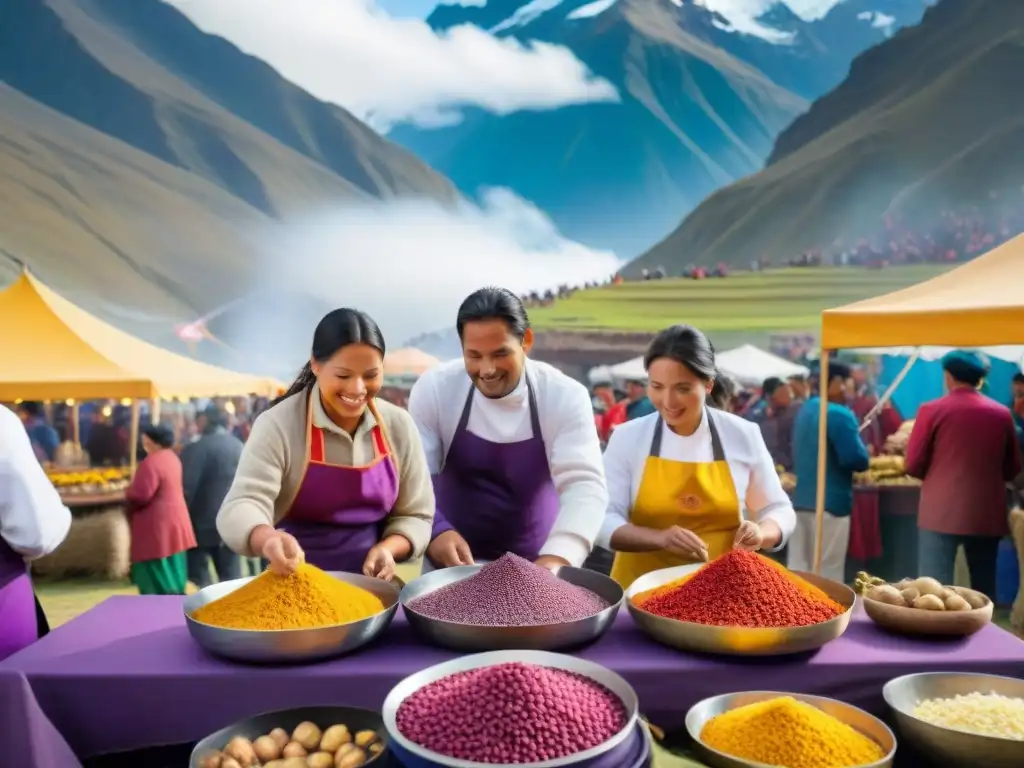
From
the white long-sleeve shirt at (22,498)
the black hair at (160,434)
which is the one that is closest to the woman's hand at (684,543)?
the white long-sleeve shirt at (22,498)

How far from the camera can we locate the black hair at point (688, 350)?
2193 mm

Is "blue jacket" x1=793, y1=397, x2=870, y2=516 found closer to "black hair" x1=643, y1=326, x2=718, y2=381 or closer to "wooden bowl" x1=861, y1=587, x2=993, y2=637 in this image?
"black hair" x1=643, y1=326, x2=718, y2=381

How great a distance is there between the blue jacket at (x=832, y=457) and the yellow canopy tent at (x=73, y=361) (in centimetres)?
484

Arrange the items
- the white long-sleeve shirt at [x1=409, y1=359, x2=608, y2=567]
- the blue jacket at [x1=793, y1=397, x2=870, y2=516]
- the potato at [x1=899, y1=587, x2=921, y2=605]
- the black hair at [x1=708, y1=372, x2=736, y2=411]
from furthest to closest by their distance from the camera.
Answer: the blue jacket at [x1=793, y1=397, x2=870, y2=516], the black hair at [x1=708, y1=372, x2=736, y2=411], the white long-sleeve shirt at [x1=409, y1=359, x2=608, y2=567], the potato at [x1=899, y1=587, x2=921, y2=605]

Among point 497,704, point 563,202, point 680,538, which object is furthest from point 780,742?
point 563,202

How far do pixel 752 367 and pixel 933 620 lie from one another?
359 inches

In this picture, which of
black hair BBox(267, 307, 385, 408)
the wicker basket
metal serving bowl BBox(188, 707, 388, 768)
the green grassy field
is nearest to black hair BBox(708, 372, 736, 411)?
black hair BBox(267, 307, 385, 408)

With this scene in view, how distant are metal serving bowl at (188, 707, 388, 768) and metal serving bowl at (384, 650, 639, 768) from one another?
52mm

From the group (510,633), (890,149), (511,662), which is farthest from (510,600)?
(890,149)

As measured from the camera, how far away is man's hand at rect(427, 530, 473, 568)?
6.61ft

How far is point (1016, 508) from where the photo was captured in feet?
14.3

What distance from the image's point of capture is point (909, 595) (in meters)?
1.67

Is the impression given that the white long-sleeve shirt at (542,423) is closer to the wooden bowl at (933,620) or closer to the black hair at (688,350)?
the black hair at (688,350)

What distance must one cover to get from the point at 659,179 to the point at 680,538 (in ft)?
44.0
